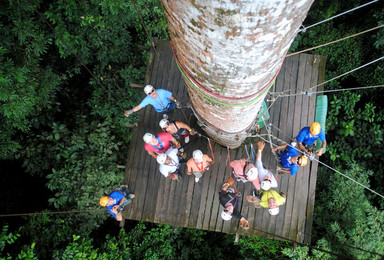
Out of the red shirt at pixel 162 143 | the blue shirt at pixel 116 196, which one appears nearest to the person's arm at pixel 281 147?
the red shirt at pixel 162 143

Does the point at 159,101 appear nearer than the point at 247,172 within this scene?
No

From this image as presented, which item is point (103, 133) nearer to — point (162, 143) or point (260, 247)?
point (162, 143)

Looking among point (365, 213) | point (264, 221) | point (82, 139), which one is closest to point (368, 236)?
point (365, 213)

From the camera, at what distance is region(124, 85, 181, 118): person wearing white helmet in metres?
4.42

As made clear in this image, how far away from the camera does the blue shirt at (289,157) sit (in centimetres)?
429

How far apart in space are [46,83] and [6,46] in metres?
0.87

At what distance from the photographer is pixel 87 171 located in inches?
191

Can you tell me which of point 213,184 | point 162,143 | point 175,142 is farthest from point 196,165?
point 213,184

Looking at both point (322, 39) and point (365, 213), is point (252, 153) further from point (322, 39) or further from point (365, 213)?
point (322, 39)

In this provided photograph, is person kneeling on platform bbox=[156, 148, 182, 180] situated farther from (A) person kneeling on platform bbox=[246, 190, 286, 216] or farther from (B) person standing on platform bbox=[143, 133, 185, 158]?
(A) person kneeling on platform bbox=[246, 190, 286, 216]

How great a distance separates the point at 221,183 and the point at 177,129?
4.93ft

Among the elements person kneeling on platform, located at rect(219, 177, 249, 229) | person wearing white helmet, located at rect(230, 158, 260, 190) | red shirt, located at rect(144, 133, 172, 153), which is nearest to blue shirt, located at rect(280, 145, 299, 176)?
person wearing white helmet, located at rect(230, 158, 260, 190)

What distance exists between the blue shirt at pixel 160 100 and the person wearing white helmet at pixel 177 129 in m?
0.39

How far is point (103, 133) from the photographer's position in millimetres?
5195
